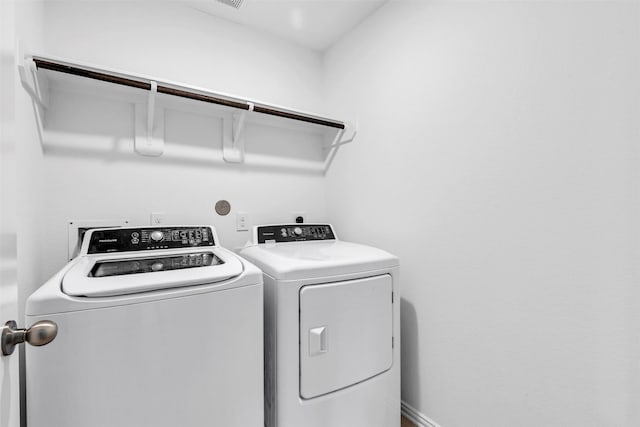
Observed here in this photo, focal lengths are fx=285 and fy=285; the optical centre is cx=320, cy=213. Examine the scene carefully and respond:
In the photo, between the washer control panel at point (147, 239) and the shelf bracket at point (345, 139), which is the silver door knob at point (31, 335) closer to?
the washer control panel at point (147, 239)

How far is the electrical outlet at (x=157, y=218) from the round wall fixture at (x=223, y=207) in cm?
33

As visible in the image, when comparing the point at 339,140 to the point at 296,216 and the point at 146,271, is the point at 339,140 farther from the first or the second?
the point at 146,271

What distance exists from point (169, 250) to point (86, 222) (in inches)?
A: 20.2

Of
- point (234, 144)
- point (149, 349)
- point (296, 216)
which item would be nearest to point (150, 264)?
point (149, 349)

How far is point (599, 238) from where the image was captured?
972 millimetres

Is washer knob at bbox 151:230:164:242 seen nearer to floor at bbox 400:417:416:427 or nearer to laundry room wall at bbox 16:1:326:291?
laundry room wall at bbox 16:1:326:291

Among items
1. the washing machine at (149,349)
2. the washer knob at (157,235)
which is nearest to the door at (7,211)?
the washing machine at (149,349)

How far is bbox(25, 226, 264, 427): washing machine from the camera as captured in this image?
2.71 ft

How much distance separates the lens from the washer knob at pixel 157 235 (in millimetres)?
1492

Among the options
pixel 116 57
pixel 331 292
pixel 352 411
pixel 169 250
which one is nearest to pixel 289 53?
pixel 116 57

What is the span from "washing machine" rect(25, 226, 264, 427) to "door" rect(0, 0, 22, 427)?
6.8 inches

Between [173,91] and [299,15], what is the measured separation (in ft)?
3.32

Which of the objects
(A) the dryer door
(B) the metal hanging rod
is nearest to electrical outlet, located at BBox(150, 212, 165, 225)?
(B) the metal hanging rod

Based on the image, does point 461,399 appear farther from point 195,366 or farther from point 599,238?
point 195,366
